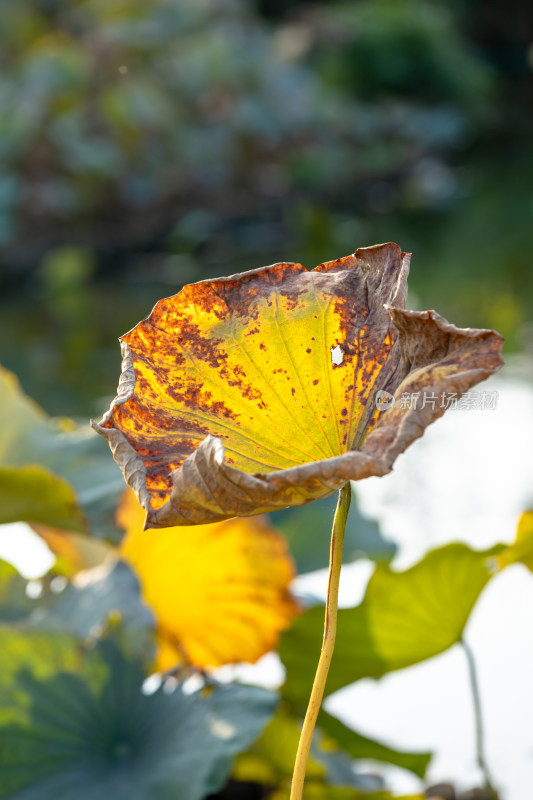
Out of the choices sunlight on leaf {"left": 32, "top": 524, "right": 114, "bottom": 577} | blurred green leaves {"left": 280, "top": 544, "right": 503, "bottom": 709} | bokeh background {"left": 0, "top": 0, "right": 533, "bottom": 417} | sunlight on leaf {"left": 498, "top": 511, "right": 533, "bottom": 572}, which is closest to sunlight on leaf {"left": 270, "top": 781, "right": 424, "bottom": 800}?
blurred green leaves {"left": 280, "top": 544, "right": 503, "bottom": 709}

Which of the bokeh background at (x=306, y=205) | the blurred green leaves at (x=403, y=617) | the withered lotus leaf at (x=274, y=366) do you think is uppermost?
the bokeh background at (x=306, y=205)

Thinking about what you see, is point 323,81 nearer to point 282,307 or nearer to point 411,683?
point 411,683

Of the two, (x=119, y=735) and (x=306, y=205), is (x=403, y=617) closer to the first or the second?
(x=119, y=735)

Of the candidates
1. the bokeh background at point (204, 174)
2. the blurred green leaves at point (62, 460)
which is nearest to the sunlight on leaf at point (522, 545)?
the blurred green leaves at point (62, 460)

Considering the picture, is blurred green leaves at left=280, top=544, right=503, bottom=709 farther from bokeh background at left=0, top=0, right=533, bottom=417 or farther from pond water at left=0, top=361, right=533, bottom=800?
bokeh background at left=0, top=0, right=533, bottom=417

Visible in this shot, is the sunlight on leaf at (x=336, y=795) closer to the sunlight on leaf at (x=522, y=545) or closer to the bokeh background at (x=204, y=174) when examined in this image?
the sunlight on leaf at (x=522, y=545)

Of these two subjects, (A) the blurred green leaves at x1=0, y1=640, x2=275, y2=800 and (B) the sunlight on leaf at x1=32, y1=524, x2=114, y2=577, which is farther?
(B) the sunlight on leaf at x1=32, y1=524, x2=114, y2=577
